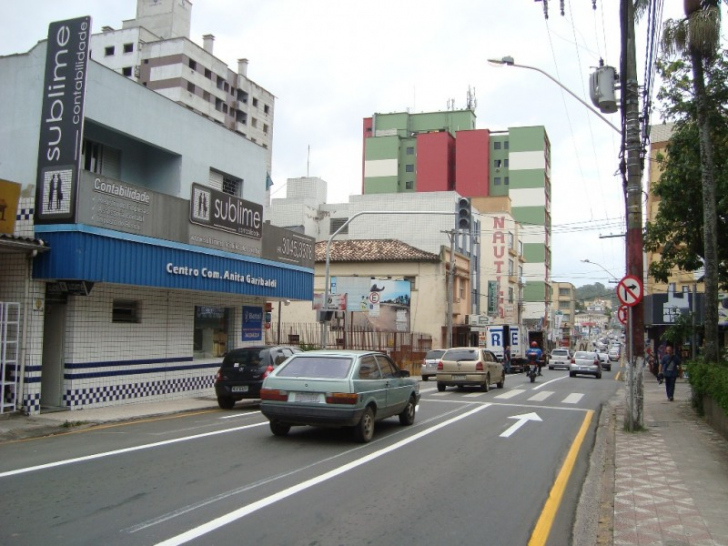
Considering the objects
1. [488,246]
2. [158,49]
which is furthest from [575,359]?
[158,49]

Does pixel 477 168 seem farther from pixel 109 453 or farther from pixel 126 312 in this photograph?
pixel 109 453

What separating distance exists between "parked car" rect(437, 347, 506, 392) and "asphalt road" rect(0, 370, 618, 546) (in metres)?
8.86

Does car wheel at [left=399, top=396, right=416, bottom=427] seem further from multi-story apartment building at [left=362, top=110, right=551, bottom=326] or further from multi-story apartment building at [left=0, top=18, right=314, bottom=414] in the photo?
multi-story apartment building at [left=362, top=110, right=551, bottom=326]

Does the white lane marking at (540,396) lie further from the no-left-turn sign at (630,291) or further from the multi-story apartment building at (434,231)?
the multi-story apartment building at (434,231)

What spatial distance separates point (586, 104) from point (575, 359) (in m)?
26.5

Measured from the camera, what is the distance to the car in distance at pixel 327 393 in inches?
416

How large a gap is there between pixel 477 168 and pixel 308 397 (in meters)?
72.4

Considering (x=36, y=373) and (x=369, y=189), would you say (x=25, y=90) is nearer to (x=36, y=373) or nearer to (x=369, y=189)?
(x=36, y=373)

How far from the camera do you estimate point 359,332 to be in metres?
35.2

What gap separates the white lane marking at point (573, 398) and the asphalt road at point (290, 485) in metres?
7.44

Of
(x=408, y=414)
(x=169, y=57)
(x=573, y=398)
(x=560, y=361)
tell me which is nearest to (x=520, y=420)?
(x=408, y=414)

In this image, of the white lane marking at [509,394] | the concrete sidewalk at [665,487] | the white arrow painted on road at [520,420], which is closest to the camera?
the concrete sidewalk at [665,487]

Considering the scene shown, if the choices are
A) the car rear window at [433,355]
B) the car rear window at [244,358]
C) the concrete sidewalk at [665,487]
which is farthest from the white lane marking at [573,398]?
the car rear window at [244,358]

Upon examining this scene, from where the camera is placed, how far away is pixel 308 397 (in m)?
10.7
